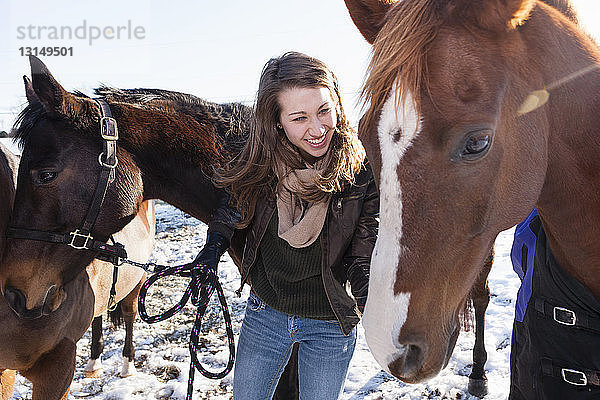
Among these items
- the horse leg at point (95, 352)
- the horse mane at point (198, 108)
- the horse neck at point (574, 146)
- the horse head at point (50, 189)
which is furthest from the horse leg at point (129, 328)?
the horse neck at point (574, 146)

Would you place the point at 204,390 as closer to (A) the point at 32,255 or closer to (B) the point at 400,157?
(A) the point at 32,255

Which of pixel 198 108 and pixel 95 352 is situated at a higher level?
pixel 198 108

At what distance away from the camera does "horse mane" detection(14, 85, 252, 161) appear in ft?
7.95

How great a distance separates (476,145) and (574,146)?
41 centimetres

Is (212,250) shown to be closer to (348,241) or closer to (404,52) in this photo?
(348,241)

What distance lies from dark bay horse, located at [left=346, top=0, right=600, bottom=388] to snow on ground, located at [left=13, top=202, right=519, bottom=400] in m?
2.61

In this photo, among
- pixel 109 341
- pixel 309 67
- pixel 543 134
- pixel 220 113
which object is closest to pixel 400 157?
pixel 543 134

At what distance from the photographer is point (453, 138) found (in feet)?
3.59

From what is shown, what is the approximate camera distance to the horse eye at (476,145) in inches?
43.3

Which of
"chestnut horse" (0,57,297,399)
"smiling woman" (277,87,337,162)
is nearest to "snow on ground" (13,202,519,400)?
"chestnut horse" (0,57,297,399)

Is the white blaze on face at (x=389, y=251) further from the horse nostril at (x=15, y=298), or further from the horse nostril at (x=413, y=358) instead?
the horse nostril at (x=15, y=298)

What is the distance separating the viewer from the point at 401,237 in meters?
1.12

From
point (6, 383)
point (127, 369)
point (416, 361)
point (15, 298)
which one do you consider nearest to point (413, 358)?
point (416, 361)

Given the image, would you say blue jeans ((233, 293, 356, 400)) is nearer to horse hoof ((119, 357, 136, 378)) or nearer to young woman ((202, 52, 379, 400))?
young woman ((202, 52, 379, 400))
